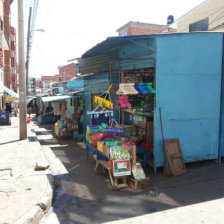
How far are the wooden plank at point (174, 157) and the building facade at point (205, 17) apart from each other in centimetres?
1262

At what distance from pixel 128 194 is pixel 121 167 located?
0.75 m

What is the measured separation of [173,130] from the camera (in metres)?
7.43

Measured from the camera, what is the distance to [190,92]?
7539 millimetres

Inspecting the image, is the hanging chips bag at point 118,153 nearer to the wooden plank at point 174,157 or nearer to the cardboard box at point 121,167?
the cardboard box at point 121,167

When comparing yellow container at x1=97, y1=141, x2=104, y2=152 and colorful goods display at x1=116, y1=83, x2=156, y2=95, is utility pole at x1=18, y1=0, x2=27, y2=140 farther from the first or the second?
colorful goods display at x1=116, y1=83, x2=156, y2=95

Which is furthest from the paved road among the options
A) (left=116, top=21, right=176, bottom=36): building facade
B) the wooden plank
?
(left=116, top=21, right=176, bottom=36): building facade

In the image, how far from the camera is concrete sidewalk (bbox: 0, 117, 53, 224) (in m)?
4.41

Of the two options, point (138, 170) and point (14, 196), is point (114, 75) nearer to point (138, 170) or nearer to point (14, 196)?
point (138, 170)

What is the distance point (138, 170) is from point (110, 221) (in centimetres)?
204

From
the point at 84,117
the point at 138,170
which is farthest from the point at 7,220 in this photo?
the point at 84,117

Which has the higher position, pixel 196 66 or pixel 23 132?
pixel 196 66

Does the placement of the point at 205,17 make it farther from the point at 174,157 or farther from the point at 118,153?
the point at 118,153

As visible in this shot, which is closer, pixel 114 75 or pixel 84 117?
pixel 114 75

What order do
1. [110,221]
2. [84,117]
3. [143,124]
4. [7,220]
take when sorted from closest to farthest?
[7,220]
[110,221]
[143,124]
[84,117]
